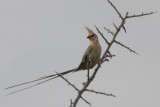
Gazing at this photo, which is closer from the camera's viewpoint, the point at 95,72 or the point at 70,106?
the point at 70,106

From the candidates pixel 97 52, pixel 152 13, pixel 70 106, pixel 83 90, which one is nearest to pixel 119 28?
pixel 152 13

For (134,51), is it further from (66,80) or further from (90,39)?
(90,39)

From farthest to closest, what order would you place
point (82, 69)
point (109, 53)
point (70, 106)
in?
point (82, 69)
point (109, 53)
point (70, 106)

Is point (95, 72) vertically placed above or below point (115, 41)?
below

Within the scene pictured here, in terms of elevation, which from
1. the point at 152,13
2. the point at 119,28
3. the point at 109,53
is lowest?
the point at 109,53

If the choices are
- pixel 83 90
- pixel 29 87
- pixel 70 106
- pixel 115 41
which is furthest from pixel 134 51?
pixel 29 87

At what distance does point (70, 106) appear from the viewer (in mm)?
3506

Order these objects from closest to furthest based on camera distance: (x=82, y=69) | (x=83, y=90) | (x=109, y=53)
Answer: (x=83, y=90) → (x=109, y=53) → (x=82, y=69)

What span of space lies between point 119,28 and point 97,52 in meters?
2.30

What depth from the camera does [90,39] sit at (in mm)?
6703

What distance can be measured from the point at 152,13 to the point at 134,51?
1.74 feet

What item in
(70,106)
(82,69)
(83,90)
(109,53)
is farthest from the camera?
(82,69)

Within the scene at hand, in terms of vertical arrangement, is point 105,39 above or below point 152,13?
below

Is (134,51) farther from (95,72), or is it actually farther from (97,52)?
(97,52)
